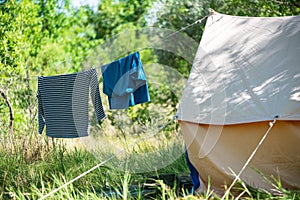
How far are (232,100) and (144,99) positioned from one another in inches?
35.6

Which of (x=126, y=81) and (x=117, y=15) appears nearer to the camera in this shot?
(x=126, y=81)

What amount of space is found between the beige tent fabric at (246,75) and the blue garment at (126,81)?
461 mm

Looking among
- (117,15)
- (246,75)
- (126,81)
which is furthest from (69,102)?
(117,15)

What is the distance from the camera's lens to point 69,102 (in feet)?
14.6

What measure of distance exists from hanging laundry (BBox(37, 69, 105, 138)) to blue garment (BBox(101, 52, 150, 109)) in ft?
0.46

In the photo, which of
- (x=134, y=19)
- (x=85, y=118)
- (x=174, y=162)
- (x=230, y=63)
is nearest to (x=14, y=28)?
(x=85, y=118)

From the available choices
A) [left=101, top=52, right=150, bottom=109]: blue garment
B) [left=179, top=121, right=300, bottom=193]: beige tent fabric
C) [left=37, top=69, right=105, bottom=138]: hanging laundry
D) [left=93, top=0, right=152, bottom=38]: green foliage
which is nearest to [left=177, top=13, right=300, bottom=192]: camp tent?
[left=179, top=121, right=300, bottom=193]: beige tent fabric

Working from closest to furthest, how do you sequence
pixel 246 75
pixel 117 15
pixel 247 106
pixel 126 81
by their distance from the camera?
pixel 247 106 → pixel 246 75 → pixel 126 81 → pixel 117 15

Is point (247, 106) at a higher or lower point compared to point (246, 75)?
lower

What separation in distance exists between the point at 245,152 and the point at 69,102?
1683mm

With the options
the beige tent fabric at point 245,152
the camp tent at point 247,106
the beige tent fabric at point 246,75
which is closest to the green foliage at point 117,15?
the beige tent fabric at point 246,75

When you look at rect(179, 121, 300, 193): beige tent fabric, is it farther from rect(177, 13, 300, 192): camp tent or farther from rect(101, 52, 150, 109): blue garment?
rect(101, 52, 150, 109): blue garment

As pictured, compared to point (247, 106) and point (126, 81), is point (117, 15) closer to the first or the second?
point (126, 81)

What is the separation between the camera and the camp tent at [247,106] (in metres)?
3.69
